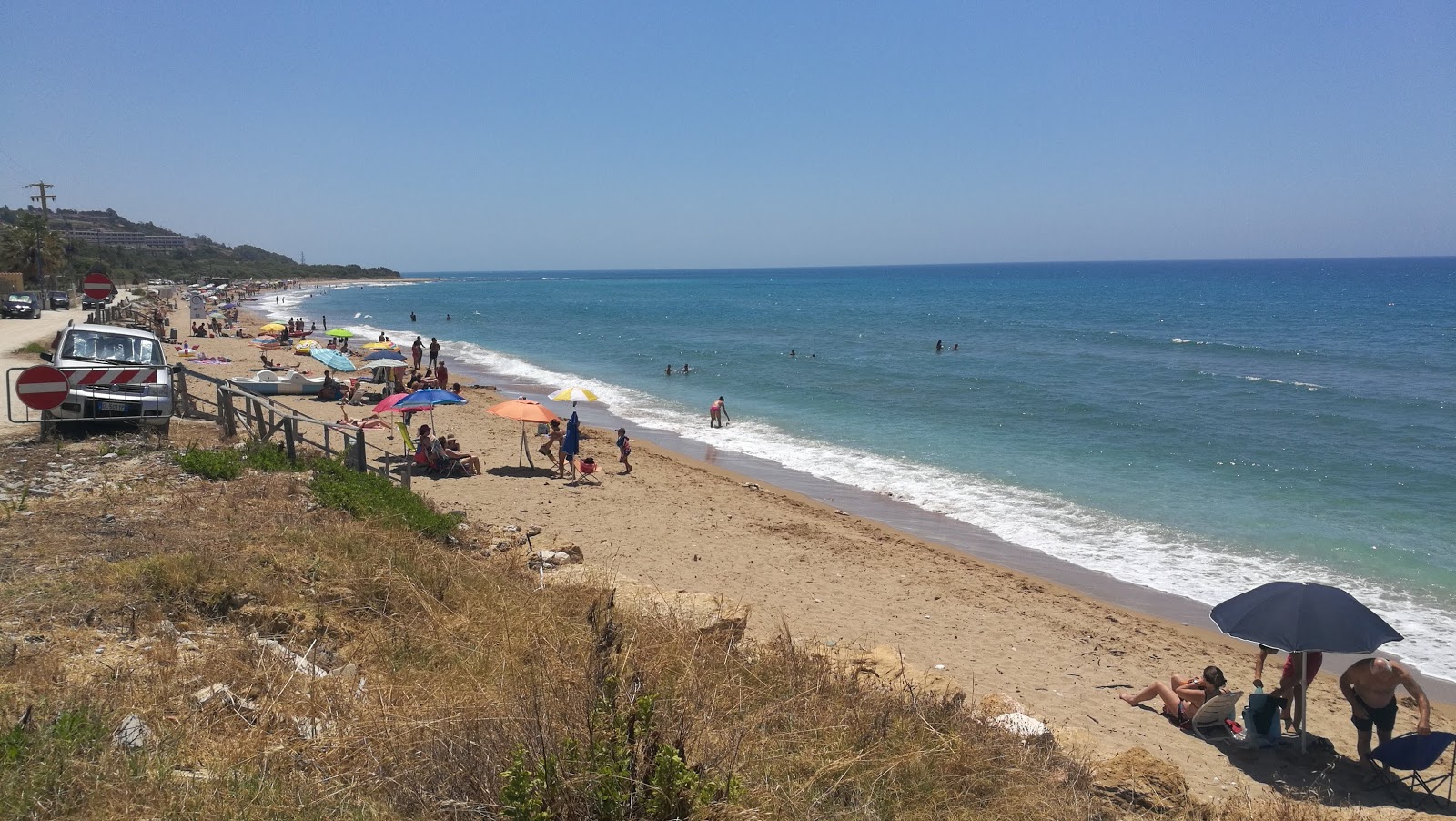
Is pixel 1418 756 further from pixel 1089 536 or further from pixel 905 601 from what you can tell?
pixel 1089 536

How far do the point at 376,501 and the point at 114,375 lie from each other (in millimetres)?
5076

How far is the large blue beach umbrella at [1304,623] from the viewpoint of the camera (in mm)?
7246

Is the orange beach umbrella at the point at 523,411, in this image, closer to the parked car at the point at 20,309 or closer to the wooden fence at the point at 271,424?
the wooden fence at the point at 271,424

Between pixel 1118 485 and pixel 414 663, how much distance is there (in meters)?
16.9

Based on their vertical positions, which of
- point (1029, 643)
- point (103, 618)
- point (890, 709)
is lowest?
point (1029, 643)

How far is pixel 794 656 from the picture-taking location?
19.3ft

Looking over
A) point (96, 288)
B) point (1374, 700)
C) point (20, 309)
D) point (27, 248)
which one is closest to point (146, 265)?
point (27, 248)

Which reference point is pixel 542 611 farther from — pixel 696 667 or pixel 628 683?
pixel 628 683

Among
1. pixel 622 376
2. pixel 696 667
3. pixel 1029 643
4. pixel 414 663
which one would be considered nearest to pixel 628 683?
pixel 696 667

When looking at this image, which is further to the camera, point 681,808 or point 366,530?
point 366,530

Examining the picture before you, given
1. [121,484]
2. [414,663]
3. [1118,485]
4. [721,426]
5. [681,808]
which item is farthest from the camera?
[721,426]

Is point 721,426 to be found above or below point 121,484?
below

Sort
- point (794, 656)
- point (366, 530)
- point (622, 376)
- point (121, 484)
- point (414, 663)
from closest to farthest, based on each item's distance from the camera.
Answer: point (414, 663), point (794, 656), point (366, 530), point (121, 484), point (622, 376)

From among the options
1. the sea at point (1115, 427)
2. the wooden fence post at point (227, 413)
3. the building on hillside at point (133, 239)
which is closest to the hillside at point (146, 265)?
the building on hillside at point (133, 239)
